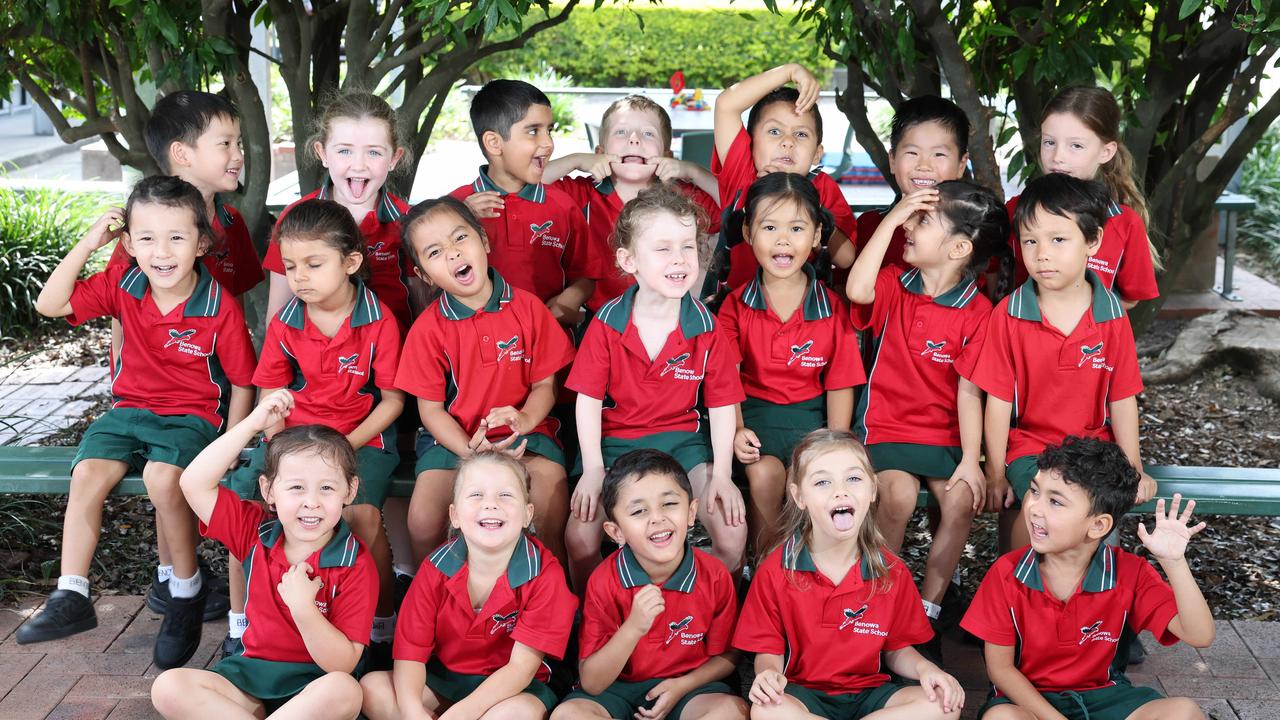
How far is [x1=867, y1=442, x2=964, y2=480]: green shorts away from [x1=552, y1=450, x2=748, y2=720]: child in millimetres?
640

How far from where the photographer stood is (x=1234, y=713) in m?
3.44

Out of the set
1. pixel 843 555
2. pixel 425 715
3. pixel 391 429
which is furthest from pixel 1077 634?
pixel 391 429

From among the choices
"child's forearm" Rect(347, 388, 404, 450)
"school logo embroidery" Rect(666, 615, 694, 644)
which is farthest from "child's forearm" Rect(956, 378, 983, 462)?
"child's forearm" Rect(347, 388, 404, 450)

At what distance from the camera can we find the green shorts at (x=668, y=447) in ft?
11.8

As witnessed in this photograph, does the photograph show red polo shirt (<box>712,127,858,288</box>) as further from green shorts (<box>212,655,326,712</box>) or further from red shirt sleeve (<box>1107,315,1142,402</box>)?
green shorts (<box>212,655,326,712</box>)

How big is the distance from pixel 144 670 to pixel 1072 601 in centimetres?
257

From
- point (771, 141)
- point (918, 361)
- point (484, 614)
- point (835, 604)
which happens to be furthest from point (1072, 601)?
point (771, 141)

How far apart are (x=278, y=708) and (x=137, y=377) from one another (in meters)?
1.26

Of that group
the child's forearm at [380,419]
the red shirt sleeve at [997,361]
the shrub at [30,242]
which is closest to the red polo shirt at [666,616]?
the child's forearm at [380,419]

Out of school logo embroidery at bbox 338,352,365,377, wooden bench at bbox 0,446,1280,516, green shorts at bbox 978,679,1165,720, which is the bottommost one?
green shorts at bbox 978,679,1165,720

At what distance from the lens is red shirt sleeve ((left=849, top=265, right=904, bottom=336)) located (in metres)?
3.78

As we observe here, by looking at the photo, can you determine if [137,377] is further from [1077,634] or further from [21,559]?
[1077,634]

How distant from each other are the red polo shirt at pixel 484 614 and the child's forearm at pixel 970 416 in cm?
121

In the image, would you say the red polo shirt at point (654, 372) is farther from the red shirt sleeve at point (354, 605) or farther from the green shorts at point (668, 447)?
the red shirt sleeve at point (354, 605)
